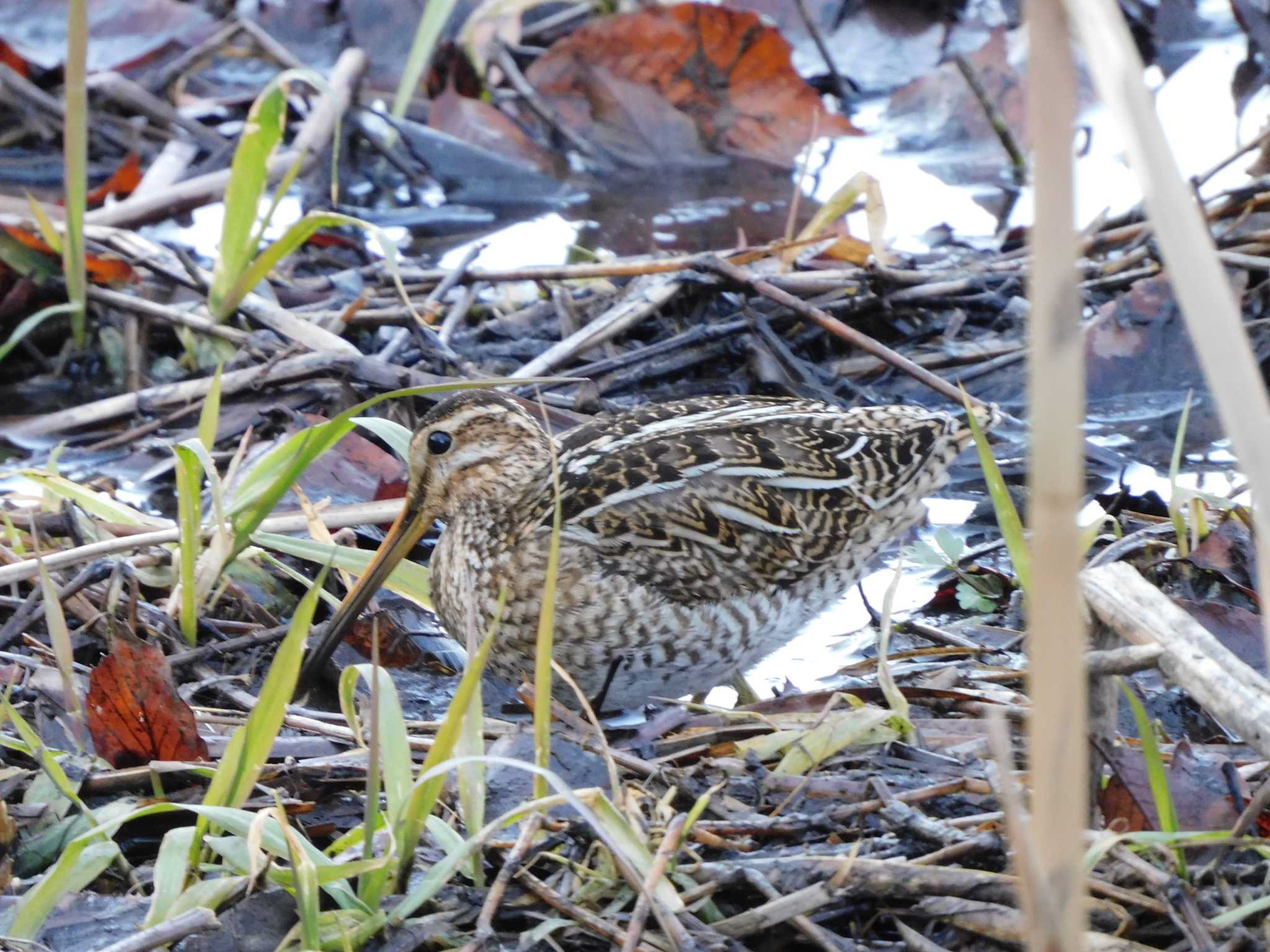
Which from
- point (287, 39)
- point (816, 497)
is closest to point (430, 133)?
point (287, 39)

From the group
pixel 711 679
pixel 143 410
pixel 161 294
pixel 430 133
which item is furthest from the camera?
pixel 430 133

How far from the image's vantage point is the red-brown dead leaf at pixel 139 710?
2602 millimetres

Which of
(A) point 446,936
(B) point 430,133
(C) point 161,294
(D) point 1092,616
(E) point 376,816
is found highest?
(B) point 430,133

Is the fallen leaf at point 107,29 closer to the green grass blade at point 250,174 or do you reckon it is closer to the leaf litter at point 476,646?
the leaf litter at point 476,646

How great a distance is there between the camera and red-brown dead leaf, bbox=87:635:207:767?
102 inches

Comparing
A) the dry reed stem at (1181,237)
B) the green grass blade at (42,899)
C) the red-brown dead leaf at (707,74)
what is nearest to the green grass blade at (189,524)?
the green grass blade at (42,899)

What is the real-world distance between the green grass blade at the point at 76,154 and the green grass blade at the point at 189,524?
1.48 metres

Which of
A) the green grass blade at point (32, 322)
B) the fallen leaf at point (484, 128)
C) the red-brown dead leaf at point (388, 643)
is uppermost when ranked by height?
the fallen leaf at point (484, 128)

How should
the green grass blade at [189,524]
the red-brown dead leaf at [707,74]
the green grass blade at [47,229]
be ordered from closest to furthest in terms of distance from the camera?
the green grass blade at [189,524] < the green grass blade at [47,229] < the red-brown dead leaf at [707,74]

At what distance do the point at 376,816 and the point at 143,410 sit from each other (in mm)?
2787

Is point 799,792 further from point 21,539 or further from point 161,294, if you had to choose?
point 161,294

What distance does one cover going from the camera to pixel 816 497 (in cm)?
332

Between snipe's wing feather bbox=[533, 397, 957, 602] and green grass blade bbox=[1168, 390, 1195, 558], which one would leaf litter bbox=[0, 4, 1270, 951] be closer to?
green grass blade bbox=[1168, 390, 1195, 558]

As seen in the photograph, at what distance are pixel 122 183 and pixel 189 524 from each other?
10.4 feet
